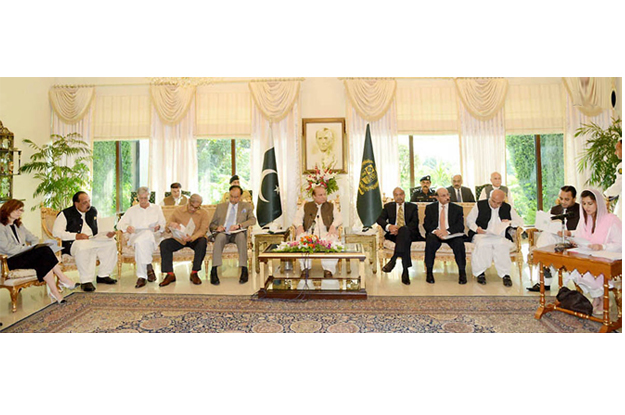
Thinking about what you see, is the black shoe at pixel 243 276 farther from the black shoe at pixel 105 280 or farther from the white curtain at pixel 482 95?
the white curtain at pixel 482 95

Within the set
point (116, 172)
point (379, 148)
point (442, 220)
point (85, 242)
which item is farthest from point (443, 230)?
point (116, 172)

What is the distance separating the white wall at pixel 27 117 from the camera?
7719 millimetres

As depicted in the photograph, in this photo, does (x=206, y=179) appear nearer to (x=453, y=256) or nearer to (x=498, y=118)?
(x=453, y=256)

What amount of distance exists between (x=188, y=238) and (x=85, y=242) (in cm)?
132

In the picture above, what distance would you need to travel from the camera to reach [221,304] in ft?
14.5

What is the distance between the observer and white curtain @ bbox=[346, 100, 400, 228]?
8.42m

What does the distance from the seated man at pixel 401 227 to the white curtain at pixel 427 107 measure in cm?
280

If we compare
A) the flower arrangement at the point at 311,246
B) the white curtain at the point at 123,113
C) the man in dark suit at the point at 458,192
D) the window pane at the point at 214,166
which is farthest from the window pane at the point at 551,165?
Result: the white curtain at the point at 123,113

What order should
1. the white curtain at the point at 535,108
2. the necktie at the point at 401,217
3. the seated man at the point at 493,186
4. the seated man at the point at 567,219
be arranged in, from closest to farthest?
1. the seated man at the point at 567,219
2. the necktie at the point at 401,217
3. the seated man at the point at 493,186
4. the white curtain at the point at 535,108

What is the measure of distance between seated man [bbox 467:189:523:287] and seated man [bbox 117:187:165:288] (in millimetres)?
4463

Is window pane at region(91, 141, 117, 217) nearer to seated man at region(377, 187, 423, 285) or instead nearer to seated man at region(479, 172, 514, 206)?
seated man at region(377, 187, 423, 285)

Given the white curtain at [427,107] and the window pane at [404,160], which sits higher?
the white curtain at [427,107]

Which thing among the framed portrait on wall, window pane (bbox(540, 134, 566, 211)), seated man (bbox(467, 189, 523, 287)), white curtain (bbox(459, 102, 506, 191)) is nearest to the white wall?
the framed portrait on wall

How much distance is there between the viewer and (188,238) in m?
5.61
